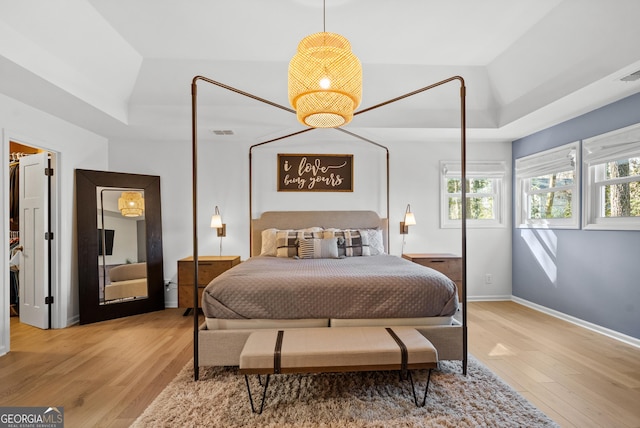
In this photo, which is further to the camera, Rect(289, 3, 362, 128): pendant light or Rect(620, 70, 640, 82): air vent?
Rect(620, 70, 640, 82): air vent

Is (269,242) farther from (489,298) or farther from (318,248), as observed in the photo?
(489,298)

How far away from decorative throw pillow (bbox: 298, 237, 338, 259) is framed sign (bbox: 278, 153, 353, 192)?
42.6 inches

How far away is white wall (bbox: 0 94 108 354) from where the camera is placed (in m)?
2.84

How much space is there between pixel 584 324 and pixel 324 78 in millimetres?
3650

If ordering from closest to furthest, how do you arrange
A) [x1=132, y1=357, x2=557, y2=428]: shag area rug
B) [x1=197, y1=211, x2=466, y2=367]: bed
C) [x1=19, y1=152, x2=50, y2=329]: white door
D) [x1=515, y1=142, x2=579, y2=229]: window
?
[x1=132, y1=357, x2=557, y2=428]: shag area rug
[x1=197, y1=211, x2=466, y2=367]: bed
[x1=19, y1=152, x2=50, y2=329]: white door
[x1=515, y1=142, x2=579, y2=229]: window

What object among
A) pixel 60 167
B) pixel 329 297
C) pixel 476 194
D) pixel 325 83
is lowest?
pixel 329 297

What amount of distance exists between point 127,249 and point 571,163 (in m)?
5.20

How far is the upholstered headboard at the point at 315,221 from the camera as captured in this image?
172 inches

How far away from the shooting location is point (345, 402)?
78.7 inches

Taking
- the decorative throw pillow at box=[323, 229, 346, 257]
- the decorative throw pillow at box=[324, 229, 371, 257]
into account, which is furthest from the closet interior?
the decorative throw pillow at box=[324, 229, 371, 257]

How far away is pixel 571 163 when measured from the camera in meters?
3.59

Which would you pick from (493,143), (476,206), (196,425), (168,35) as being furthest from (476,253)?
(168,35)

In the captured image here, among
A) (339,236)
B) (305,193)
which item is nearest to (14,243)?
(305,193)

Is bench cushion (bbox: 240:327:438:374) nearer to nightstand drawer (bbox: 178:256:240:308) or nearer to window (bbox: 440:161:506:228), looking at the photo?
nightstand drawer (bbox: 178:256:240:308)
